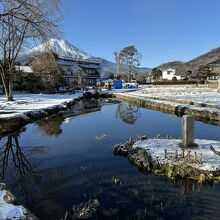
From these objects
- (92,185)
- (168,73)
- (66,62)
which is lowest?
(92,185)

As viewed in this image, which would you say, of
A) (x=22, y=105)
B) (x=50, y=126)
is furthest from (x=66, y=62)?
(x=50, y=126)

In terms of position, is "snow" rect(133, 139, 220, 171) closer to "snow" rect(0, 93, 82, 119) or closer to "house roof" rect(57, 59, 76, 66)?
"snow" rect(0, 93, 82, 119)

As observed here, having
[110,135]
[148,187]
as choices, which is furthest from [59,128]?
[148,187]

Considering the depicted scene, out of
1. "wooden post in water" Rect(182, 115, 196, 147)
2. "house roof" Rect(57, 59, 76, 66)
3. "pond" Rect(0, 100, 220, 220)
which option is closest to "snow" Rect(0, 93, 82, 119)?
"pond" Rect(0, 100, 220, 220)

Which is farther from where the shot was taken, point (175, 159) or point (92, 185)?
point (175, 159)

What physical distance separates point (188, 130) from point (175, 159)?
5.68ft

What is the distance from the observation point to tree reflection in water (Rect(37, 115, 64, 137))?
18.3 metres

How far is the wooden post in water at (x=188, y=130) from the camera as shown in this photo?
11242mm

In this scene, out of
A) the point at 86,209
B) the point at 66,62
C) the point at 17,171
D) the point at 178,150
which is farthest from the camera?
the point at 66,62

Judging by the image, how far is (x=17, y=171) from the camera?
10289 mm

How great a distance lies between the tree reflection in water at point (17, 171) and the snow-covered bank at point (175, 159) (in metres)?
3.64

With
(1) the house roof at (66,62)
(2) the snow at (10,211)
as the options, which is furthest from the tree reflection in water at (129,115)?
(1) the house roof at (66,62)

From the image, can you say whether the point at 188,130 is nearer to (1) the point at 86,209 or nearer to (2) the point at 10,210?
(1) the point at 86,209

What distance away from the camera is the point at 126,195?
320 inches
